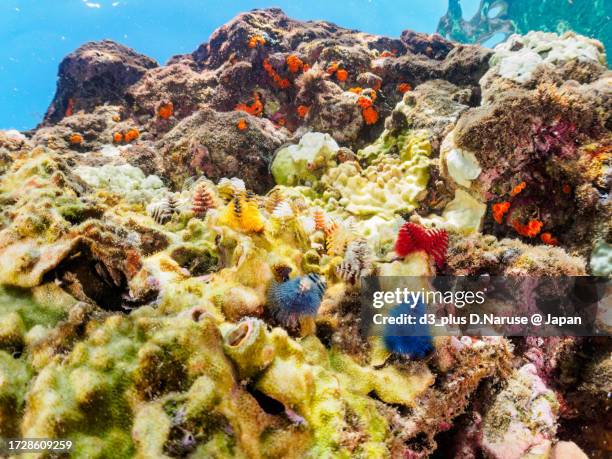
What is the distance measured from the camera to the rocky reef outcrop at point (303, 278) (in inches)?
53.4

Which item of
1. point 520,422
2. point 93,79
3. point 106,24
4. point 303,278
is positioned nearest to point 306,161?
point 303,278

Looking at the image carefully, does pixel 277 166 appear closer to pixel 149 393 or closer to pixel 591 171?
pixel 591 171

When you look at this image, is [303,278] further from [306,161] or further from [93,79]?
[93,79]

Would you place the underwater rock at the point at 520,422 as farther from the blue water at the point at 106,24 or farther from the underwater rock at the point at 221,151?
the blue water at the point at 106,24

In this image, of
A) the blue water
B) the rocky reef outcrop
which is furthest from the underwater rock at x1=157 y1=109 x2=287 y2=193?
the blue water

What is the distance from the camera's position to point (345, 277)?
2.57 m

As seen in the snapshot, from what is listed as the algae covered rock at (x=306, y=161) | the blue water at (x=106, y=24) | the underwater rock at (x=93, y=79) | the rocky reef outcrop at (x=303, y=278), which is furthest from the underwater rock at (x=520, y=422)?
the blue water at (x=106, y=24)

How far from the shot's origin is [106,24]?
267 feet

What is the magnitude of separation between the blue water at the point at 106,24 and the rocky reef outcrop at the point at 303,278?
254 ft

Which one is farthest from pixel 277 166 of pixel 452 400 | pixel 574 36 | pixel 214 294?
pixel 574 36

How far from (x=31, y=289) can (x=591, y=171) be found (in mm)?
5040

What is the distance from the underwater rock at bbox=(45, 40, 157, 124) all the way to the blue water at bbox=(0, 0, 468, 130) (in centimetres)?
6561

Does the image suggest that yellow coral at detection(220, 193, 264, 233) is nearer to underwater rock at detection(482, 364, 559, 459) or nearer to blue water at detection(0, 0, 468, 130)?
underwater rock at detection(482, 364, 559, 459)

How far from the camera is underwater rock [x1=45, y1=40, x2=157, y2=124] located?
11734 mm
